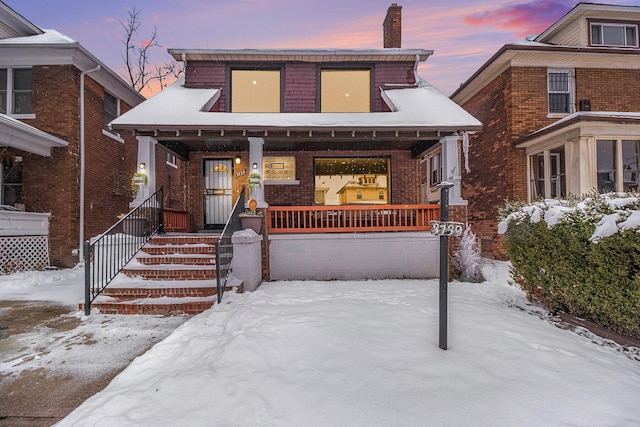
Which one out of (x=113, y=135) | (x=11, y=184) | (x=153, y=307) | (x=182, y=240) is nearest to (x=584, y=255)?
(x=153, y=307)

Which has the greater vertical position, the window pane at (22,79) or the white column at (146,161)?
the window pane at (22,79)

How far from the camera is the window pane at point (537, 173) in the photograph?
1070cm

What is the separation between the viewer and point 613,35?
11633 mm

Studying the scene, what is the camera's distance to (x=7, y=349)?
12.4 ft

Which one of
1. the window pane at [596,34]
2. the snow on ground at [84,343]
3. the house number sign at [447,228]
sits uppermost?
the window pane at [596,34]

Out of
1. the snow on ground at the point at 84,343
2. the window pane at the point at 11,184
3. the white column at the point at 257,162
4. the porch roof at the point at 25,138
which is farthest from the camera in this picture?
the window pane at the point at 11,184

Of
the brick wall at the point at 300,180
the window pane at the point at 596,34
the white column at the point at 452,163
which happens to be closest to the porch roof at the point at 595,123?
the white column at the point at 452,163

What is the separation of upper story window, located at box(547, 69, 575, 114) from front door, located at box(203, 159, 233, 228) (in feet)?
40.1

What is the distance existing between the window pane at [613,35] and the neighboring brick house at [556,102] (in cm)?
3

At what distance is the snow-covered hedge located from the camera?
137 inches

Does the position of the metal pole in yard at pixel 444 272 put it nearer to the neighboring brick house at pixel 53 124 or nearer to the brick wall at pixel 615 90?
the neighboring brick house at pixel 53 124

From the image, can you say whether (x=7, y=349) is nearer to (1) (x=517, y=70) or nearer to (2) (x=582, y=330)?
(2) (x=582, y=330)

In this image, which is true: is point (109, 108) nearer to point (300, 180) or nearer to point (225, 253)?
point (300, 180)

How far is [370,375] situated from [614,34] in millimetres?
16583
